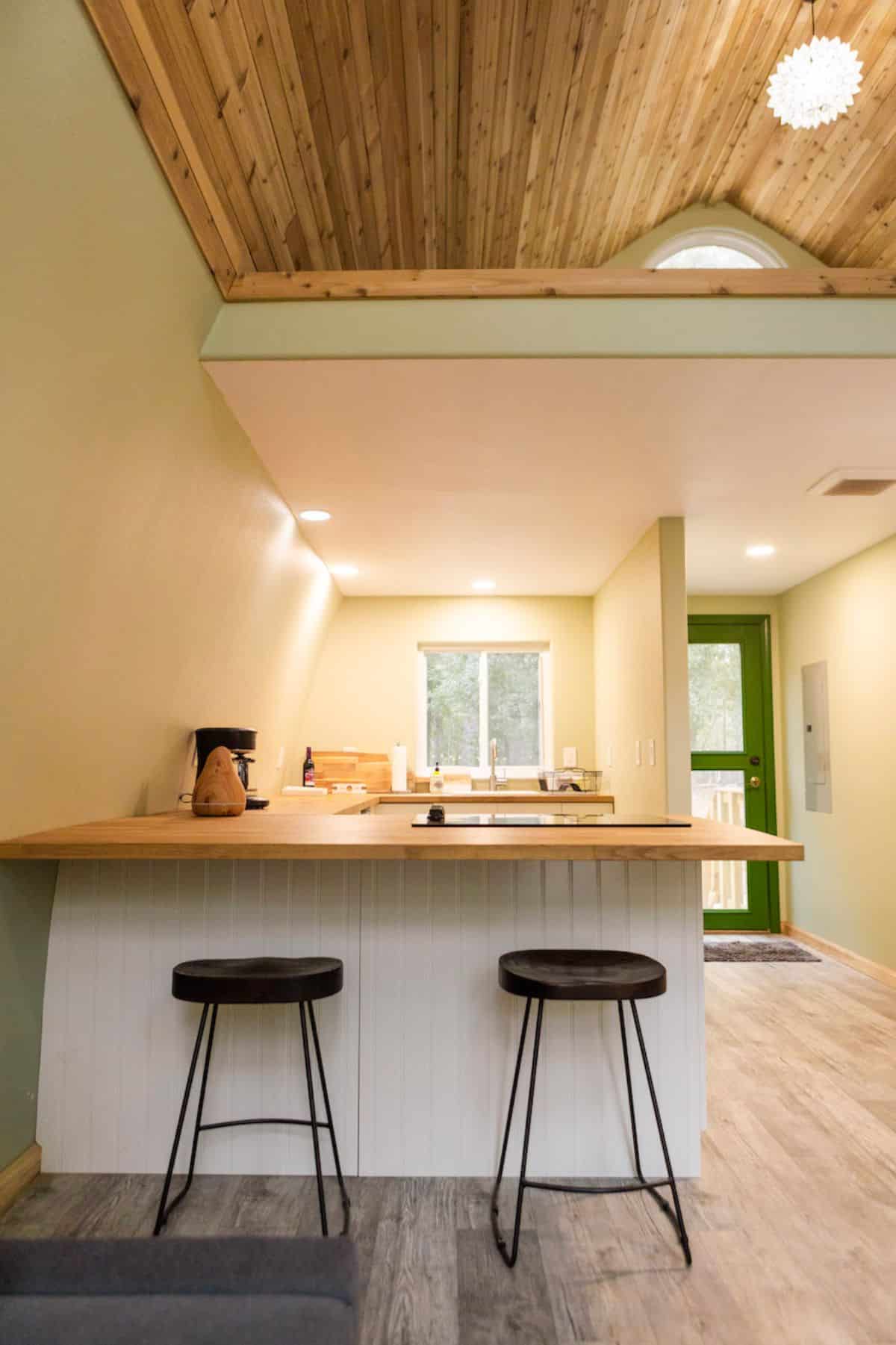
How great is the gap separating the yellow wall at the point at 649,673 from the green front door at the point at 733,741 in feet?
2.82

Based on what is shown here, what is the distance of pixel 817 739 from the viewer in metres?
5.64

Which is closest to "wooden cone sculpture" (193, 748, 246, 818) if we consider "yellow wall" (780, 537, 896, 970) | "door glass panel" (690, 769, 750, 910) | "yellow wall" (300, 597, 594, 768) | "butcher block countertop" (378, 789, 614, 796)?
"butcher block countertop" (378, 789, 614, 796)

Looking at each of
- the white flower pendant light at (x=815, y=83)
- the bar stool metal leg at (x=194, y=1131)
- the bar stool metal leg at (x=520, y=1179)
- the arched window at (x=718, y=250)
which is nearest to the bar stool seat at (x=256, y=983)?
the bar stool metal leg at (x=194, y=1131)

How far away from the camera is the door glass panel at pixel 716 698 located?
6176 mm

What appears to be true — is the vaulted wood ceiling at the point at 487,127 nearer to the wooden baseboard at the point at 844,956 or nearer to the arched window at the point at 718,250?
the arched window at the point at 718,250

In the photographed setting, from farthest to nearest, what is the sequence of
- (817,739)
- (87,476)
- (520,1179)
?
(817,739) < (87,476) < (520,1179)

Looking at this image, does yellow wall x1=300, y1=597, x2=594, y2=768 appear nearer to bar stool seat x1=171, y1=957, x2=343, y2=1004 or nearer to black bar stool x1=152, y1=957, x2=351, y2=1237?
black bar stool x1=152, y1=957, x2=351, y2=1237

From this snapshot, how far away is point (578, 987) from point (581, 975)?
0.32 ft

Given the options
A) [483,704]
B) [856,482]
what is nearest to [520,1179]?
[856,482]

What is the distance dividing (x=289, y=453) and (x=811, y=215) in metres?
2.32

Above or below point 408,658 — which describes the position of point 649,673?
below

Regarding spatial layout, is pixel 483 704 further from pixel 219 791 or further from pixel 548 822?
pixel 548 822

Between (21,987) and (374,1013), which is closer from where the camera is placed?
(21,987)

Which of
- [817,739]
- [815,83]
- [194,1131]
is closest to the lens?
[194,1131]
